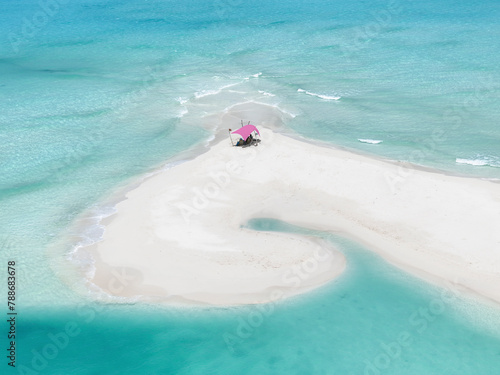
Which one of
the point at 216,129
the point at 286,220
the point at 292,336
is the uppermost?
the point at 216,129

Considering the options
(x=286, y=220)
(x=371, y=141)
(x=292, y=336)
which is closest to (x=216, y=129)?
(x=371, y=141)

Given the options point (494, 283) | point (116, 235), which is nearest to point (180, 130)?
point (116, 235)

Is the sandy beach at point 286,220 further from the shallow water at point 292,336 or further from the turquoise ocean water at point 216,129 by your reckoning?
the turquoise ocean water at point 216,129

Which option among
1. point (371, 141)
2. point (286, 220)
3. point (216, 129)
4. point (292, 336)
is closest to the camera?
point (292, 336)

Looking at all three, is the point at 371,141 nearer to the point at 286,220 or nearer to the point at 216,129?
the point at 216,129

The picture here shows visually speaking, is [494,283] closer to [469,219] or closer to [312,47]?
[469,219]

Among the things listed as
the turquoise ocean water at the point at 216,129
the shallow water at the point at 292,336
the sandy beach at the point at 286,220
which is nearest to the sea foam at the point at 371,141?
the turquoise ocean water at the point at 216,129

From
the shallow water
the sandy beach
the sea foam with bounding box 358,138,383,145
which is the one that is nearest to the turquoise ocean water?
the shallow water
